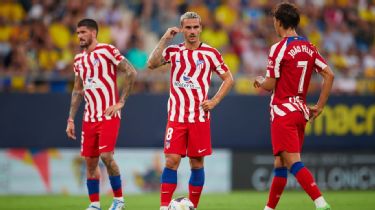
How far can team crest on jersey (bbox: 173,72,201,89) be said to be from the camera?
10234mm

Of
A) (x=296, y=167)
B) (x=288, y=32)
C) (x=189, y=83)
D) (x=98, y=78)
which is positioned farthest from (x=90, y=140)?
(x=288, y=32)

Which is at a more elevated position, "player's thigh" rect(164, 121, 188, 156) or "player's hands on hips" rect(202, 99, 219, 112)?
"player's hands on hips" rect(202, 99, 219, 112)

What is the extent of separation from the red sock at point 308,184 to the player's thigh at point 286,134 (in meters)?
0.26

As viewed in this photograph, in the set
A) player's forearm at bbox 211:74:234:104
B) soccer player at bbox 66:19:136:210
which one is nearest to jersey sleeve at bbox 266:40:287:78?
player's forearm at bbox 211:74:234:104

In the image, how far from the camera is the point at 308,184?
31.2 ft

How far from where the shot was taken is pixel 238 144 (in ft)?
55.3

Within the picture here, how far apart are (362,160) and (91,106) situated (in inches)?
305

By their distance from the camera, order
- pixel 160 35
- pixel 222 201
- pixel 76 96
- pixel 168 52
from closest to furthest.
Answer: pixel 168 52
pixel 76 96
pixel 222 201
pixel 160 35

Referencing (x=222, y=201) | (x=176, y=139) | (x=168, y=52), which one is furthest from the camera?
(x=222, y=201)

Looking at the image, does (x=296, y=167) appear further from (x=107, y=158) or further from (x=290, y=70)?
(x=107, y=158)

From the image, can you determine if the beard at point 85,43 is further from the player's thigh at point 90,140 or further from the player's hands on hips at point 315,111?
the player's hands on hips at point 315,111

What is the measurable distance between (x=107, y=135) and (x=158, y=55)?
52.9 inches

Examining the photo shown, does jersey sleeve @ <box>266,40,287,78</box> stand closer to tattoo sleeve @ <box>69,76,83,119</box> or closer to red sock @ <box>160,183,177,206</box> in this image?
red sock @ <box>160,183,177,206</box>

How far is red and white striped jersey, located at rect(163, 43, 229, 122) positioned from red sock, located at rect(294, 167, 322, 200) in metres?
1.38
